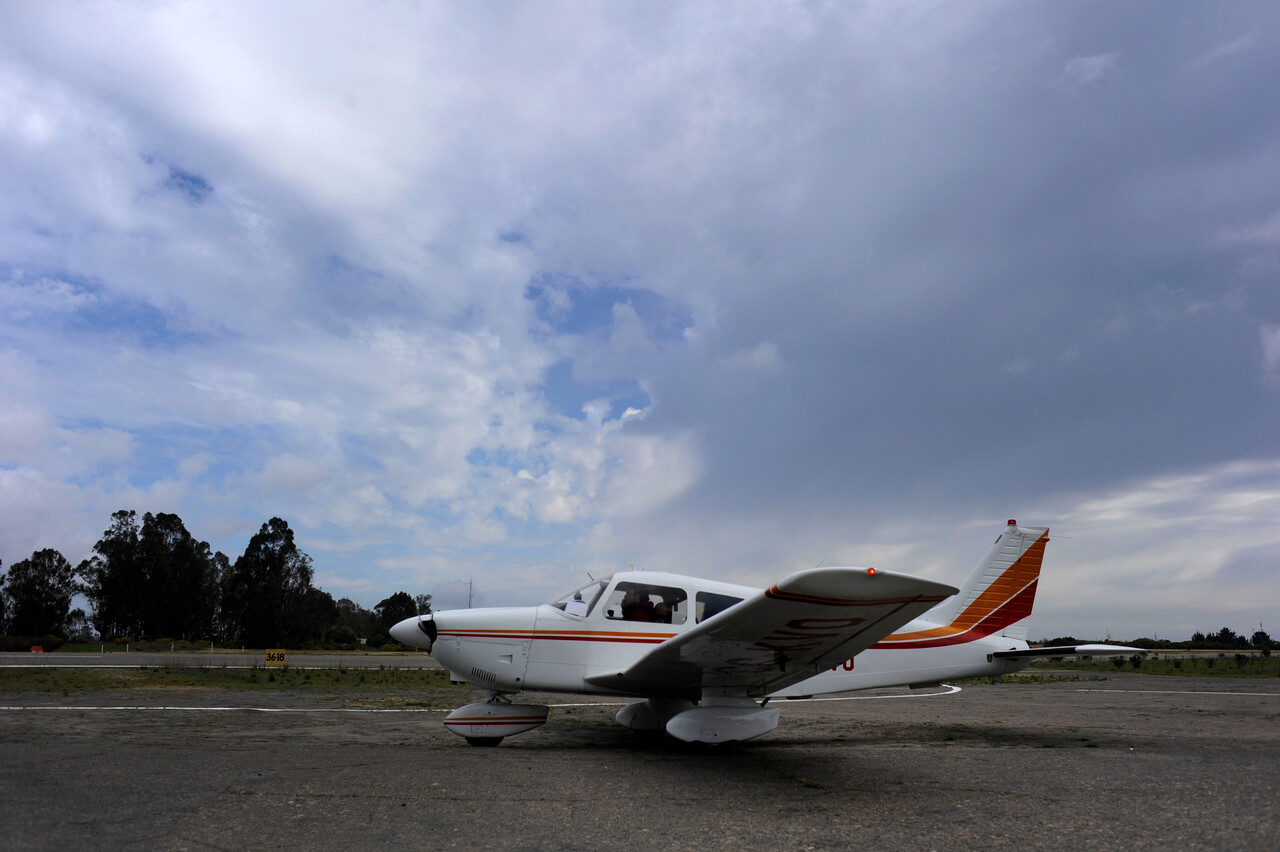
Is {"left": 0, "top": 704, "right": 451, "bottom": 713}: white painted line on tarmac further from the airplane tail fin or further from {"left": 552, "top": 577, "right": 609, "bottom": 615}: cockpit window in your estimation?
the airplane tail fin

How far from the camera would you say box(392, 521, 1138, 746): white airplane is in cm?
596

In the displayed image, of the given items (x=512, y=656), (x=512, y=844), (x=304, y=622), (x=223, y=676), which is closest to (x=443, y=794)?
(x=512, y=844)

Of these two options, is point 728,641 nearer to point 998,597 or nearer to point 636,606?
point 636,606

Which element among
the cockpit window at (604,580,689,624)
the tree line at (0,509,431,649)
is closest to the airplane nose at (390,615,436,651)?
the cockpit window at (604,580,689,624)

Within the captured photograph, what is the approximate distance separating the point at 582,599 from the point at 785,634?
318 centimetres

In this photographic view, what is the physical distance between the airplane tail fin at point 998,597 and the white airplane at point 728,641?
18 mm

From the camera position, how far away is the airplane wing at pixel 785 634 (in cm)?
525

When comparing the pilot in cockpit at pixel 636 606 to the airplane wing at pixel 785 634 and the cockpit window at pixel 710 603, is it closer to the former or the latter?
the cockpit window at pixel 710 603

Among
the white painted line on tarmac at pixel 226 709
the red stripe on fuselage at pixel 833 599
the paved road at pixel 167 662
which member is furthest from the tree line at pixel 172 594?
the red stripe on fuselage at pixel 833 599

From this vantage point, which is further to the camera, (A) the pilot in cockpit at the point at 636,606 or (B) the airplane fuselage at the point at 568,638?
(A) the pilot in cockpit at the point at 636,606

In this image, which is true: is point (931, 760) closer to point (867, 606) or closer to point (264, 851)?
point (867, 606)

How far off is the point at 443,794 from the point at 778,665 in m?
3.43

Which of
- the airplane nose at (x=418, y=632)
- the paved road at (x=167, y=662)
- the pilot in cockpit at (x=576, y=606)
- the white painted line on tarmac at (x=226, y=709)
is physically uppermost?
the pilot in cockpit at (x=576, y=606)

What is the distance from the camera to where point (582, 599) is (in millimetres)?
8867
